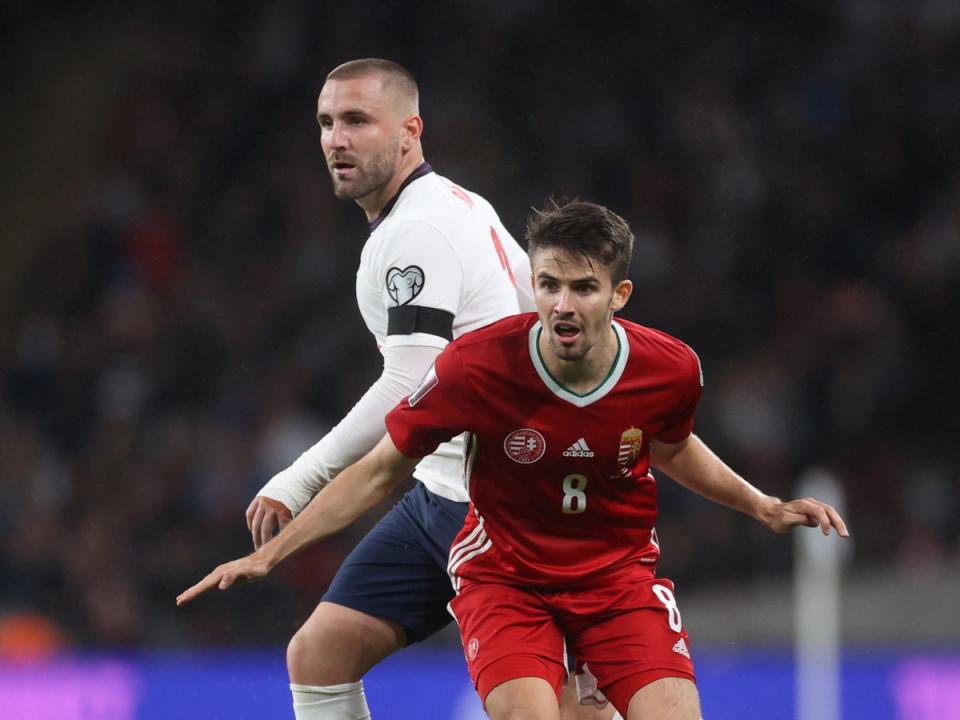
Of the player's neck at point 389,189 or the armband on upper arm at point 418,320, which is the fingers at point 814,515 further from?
the player's neck at point 389,189

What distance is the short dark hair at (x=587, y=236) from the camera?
12.0 ft

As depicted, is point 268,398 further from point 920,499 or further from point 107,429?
point 920,499

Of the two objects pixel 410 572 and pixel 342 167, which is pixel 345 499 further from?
pixel 342 167

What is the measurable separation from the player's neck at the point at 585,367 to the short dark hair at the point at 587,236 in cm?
18

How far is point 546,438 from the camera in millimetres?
3752

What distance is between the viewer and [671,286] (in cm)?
1016

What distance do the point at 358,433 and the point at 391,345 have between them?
10.0 inches

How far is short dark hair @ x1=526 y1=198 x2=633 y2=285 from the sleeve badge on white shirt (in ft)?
1.31

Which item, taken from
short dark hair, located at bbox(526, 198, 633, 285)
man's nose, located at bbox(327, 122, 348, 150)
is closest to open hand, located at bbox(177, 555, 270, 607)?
short dark hair, located at bbox(526, 198, 633, 285)

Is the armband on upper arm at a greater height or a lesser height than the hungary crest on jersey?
greater

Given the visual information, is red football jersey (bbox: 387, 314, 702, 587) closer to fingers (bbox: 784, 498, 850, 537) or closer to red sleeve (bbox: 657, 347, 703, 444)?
red sleeve (bbox: 657, 347, 703, 444)

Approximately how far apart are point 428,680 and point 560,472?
Result: 308cm

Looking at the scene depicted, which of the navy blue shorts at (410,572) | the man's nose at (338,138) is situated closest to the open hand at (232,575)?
the navy blue shorts at (410,572)

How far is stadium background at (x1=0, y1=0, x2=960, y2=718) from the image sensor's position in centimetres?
906
